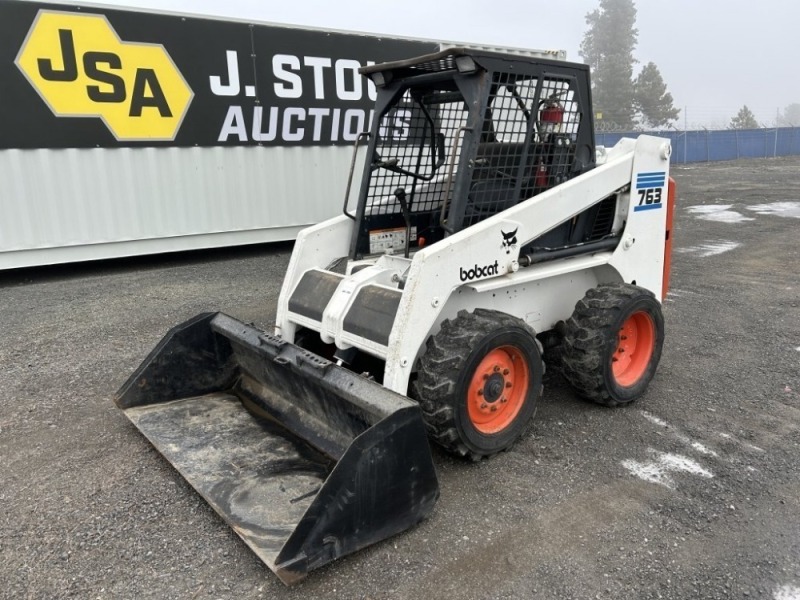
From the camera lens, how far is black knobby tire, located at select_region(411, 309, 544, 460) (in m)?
3.29

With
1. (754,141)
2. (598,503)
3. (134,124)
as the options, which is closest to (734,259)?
(598,503)

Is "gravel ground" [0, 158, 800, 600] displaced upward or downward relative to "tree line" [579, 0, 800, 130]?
downward

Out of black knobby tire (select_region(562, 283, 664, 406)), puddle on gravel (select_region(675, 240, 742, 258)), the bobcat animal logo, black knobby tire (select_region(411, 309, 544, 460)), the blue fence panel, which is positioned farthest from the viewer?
the blue fence panel

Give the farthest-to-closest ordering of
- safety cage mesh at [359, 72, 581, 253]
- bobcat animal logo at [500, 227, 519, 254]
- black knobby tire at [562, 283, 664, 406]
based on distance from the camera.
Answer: black knobby tire at [562, 283, 664, 406]
safety cage mesh at [359, 72, 581, 253]
bobcat animal logo at [500, 227, 519, 254]

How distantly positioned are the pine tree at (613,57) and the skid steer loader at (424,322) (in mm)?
58269

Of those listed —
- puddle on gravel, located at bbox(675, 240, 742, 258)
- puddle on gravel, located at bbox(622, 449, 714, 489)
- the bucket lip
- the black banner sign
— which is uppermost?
the black banner sign

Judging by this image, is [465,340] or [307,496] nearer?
[307,496]

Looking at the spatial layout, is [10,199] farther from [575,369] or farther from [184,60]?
[575,369]

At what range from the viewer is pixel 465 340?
3352 mm

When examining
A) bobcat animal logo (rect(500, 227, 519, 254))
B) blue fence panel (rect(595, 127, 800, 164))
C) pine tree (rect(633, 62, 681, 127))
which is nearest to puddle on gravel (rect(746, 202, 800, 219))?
bobcat animal logo (rect(500, 227, 519, 254))

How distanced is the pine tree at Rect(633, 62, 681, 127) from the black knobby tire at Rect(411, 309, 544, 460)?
222ft

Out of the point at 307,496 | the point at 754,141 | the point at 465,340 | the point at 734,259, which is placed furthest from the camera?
the point at 754,141

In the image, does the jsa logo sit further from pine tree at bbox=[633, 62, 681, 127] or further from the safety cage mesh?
pine tree at bbox=[633, 62, 681, 127]

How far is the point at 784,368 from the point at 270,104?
782cm
